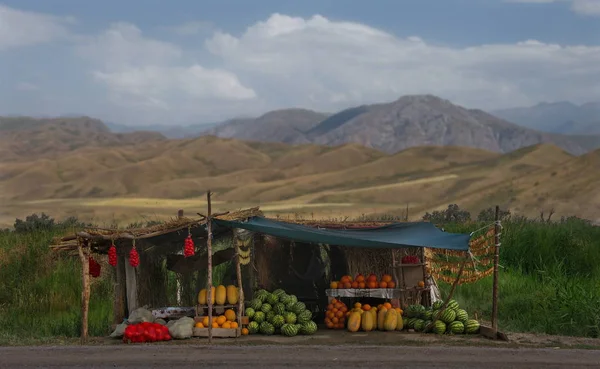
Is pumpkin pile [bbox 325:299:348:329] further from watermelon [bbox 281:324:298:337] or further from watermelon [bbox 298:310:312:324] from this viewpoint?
watermelon [bbox 281:324:298:337]

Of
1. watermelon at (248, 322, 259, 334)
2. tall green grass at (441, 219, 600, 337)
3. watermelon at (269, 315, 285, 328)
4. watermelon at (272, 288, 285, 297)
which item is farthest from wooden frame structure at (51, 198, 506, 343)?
tall green grass at (441, 219, 600, 337)

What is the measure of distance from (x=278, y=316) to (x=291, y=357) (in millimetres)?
2293

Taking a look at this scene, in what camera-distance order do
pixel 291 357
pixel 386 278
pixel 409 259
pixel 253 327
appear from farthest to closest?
pixel 409 259, pixel 386 278, pixel 253 327, pixel 291 357

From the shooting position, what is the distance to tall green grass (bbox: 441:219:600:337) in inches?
623

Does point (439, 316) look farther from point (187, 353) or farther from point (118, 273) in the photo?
point (118, 273)

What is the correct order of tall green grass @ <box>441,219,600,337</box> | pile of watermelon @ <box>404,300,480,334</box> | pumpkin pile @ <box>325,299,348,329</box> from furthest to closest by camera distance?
tall green grass @ <box>441,219,600,337</box> → pumpkin pile @ <box>325,299,348,329</box> → pile of watermelon @ <box>404,300,480,334</box>

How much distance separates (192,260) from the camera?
15.3 metres

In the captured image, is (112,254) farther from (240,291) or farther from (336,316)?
(336,316)

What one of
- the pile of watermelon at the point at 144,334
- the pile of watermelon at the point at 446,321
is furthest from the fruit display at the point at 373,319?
the pile of watermelon at the point at 144,334

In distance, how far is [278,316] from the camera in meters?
14.3

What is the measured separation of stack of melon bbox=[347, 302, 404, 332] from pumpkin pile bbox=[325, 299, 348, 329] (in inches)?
6.0

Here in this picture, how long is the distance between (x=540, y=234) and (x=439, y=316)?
1060 cm

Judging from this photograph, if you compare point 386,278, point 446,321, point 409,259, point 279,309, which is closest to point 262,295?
point 279,309

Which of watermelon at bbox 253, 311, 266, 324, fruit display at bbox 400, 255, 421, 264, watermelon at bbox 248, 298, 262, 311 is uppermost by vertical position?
fruit display at bbox 400, 255, 421, 264
